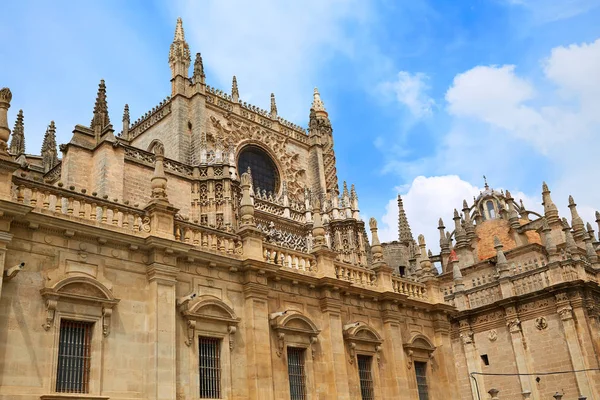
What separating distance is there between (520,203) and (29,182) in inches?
1751

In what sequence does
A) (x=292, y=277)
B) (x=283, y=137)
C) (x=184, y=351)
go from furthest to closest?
(x=283, y=137) < (x=292, y=277) < (x=184, y=351)

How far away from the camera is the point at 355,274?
818 inches

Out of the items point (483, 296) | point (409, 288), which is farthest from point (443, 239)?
point (409, 288)

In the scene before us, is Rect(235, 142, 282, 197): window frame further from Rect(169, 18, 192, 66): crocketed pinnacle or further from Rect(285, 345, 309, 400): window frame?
Rect(285, 345, 309, 400): window frame

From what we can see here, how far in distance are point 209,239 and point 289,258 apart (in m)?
3.15

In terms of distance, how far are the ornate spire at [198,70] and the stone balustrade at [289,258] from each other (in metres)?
22.0

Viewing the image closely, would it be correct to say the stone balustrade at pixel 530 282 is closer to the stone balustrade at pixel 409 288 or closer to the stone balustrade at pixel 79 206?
the stone balustrade at pixel 409 288

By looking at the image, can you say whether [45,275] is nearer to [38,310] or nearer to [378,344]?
[38,310]

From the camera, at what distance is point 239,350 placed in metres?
16.1

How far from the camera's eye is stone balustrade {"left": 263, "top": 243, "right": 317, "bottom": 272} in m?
17.9

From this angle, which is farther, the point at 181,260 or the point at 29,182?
the point at 181,260

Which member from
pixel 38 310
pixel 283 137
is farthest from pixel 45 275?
pixel 283 137

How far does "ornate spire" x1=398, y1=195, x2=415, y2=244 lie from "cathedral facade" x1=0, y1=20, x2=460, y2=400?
25.1 metres

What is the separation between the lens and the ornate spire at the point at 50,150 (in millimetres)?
33231
